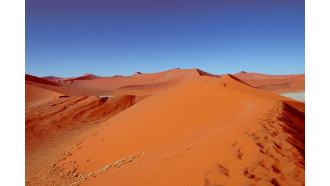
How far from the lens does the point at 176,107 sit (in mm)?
7605

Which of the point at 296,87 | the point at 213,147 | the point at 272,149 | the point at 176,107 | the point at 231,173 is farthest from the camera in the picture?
the point at 296,87

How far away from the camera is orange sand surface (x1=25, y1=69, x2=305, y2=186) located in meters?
2.37

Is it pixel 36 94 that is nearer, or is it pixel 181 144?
pixel 181 144

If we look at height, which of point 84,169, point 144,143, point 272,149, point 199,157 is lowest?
point 84,169

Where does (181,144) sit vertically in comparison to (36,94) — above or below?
below

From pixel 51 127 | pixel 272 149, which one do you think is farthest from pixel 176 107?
pixel 51 127

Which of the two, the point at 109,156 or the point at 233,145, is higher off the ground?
the point at 233,145

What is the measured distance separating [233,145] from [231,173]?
75 centimetres

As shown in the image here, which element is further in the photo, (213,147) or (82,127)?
(82,127)

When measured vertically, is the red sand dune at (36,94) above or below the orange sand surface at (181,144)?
above

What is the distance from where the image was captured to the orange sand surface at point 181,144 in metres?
2.37

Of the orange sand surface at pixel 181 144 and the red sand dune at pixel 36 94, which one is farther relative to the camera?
the red sand dune at pixel 36 94

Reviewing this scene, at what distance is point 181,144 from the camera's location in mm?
4102

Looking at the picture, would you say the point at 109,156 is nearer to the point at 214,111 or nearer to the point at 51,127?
the point at 214,111
